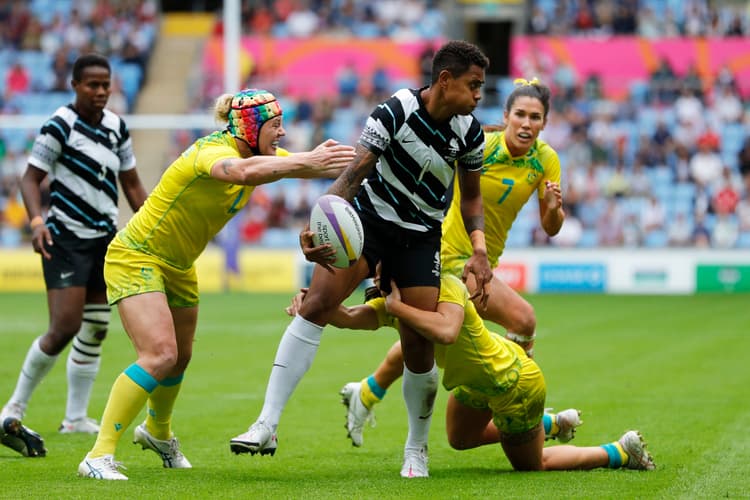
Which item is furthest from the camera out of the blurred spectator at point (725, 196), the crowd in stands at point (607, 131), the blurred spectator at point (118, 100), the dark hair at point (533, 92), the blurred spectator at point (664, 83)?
the blurred spectator at point (664, 83)

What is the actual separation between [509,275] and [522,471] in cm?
1871

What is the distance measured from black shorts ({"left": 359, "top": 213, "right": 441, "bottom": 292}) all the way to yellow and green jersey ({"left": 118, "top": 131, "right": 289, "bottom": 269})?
792 millimetres

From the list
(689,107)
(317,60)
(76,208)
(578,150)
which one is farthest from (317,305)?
(317,60)

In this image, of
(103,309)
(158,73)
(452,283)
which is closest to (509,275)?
(158,73)

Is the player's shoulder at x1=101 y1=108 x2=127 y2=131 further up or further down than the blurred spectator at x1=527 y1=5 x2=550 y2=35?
further down

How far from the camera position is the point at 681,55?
30484mm

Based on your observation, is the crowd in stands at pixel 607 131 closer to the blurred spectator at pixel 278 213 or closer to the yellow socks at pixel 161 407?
the blurred spectator at pixel 278 213

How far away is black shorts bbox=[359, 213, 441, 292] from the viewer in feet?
23.0

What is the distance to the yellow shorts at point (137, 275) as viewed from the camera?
7016 millimetres

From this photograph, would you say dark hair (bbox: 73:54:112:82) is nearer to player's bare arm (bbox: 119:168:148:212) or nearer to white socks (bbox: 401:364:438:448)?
player's bare arm (bbox: 119:168:148:212)

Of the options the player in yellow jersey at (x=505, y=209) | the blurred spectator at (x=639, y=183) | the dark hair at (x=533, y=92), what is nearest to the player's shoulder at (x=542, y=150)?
→ the player in yellow jersey at (x=505, y=209)

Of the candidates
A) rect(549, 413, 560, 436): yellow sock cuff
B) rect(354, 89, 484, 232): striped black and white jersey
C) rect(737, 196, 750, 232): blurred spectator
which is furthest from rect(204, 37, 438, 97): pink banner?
rect(354, 89, 484, 232): striped black and white jersey

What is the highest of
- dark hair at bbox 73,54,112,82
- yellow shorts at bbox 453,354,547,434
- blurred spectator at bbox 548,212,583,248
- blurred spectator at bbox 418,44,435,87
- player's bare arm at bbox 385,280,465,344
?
blurred spectator at bbox 418,44,435,87

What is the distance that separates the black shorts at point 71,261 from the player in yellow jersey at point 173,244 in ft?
6.13
